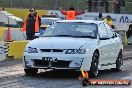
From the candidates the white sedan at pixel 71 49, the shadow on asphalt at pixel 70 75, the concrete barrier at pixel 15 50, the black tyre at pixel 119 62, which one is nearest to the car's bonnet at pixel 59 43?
the white sedan at pixel 71 49

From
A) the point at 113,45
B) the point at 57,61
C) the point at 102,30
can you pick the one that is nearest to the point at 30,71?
the point at 57,61

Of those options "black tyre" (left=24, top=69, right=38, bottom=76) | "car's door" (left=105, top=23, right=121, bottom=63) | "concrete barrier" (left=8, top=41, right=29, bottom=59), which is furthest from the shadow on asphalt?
"concrete barrier" (left=8, top=41, right=29, bottom=59)

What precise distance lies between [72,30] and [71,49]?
1396 millimetres

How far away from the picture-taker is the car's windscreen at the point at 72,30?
14047mm

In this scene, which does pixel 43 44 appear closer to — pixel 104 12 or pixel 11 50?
pixel 11 50

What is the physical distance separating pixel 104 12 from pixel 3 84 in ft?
101

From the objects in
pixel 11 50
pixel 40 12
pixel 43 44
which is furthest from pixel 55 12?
pixel 43 44

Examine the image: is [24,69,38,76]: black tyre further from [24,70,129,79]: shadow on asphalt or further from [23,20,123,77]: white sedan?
[24,70,129,79]: shadow on asphalt

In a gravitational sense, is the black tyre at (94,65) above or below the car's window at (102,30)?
below

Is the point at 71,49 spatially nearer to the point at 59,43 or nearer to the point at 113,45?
the point at 59,43

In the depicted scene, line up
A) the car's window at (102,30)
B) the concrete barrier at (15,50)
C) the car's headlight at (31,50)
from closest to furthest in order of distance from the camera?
1. the car's headlight at (31,50)
2. the car's window at (102,30)
3. the concrete barrier at (15,50)

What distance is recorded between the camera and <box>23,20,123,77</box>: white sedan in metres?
12.9

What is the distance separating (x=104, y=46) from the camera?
14.3 metres

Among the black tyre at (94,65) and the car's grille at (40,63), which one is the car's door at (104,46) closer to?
the black tyre at (94,65)
